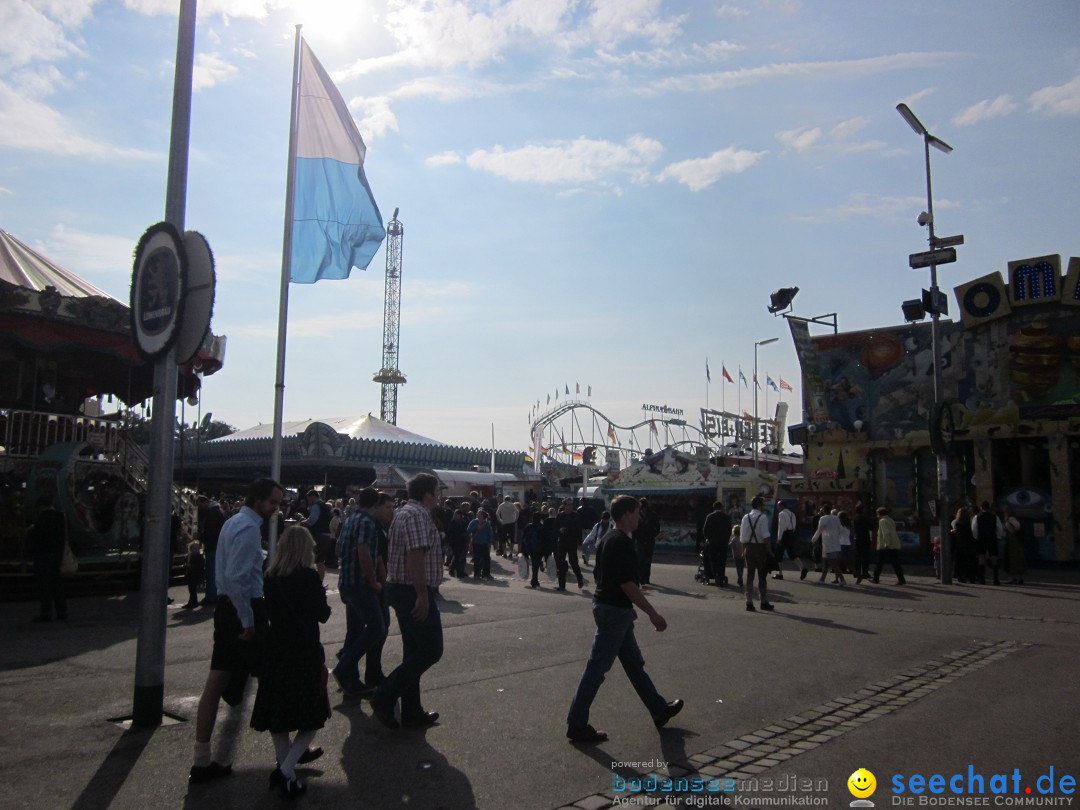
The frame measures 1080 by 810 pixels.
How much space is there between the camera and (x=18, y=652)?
9484 millimetres

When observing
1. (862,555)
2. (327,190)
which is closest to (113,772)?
(327,190)

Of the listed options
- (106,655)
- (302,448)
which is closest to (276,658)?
(106,655)

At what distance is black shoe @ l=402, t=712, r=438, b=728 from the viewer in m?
6.40

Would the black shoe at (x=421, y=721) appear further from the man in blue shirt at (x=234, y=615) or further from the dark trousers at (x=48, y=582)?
the dark trousers at (x=48, y=582)

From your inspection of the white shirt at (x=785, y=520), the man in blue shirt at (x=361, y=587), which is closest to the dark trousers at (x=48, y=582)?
the man in blue shirt at (x=361, y=587)

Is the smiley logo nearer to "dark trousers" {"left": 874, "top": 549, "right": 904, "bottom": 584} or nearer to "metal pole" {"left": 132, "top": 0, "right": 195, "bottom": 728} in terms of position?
"metal pole" {"left": 132, "top": 0, "right": 195, "bottom": 728}

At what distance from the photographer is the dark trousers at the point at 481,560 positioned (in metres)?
19.0

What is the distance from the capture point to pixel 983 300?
935 inches

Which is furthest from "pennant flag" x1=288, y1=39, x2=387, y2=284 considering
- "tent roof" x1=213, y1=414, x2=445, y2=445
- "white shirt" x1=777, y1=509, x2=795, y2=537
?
"tent roof" x1=213, y1=414, x2=445, y2=445

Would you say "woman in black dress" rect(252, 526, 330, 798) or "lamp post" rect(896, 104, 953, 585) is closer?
"woman in black dress" rect(252, 526, 330, 798)

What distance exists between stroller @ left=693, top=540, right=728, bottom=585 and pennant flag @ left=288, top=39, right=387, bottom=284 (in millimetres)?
8951

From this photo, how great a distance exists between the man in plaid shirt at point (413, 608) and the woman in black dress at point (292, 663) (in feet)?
3.53

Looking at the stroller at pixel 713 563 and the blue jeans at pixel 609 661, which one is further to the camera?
the stroller at pixel 713 563

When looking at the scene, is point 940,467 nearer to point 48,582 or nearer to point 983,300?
point 983,300
